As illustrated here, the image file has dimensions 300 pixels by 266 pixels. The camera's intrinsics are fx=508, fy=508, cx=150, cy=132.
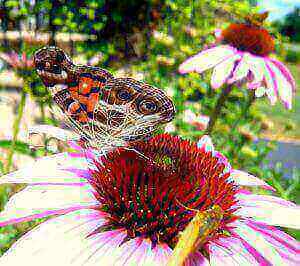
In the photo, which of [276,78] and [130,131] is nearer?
[130,131]

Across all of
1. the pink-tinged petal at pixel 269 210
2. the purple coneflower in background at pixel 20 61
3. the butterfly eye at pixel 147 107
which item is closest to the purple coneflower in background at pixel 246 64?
the purple coneflower in background at pixel 20 61

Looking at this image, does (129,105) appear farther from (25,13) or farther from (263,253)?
(25,13)

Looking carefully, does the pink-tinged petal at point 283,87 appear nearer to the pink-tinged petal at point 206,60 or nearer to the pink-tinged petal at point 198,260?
the pink-tinged petal at point 206,60

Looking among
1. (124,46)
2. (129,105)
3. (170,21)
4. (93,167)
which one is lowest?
(124,46)

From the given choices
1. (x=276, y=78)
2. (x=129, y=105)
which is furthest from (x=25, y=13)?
(x=129, y=105)

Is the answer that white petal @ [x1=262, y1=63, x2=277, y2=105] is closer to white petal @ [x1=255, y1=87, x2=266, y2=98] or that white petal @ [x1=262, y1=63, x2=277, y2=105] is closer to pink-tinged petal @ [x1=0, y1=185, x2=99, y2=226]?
white petal @ [x1=255, y1=87, x2=266, y2=98]

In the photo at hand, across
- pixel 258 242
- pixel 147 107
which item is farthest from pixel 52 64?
pixel 258 242

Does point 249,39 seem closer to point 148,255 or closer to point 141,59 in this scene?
point 148,255
